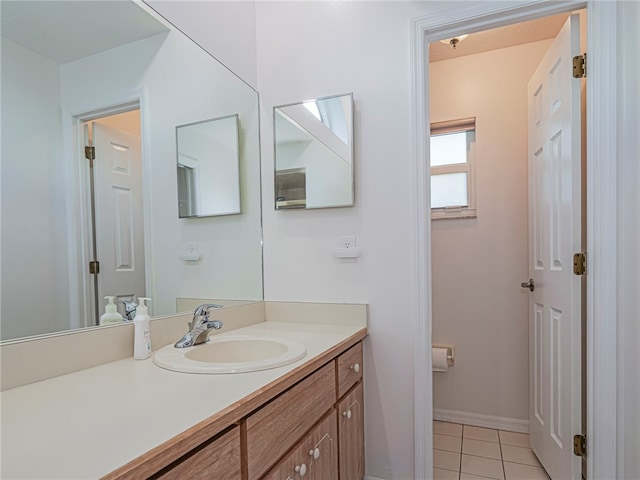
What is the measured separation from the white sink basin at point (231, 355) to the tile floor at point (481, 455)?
3.84 ft

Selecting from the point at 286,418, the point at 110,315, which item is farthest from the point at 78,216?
the point at 286,418

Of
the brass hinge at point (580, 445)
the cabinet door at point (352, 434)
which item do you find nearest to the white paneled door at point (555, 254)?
the brass hinge at point (580, 445)

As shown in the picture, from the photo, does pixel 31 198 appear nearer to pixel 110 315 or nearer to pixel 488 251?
pixel 110 315

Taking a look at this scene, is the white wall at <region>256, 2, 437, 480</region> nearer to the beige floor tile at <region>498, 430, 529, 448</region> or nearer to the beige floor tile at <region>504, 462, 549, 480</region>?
the beige floor tile at <region>504, 462, 549, 480</region>

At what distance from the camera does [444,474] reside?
6.00 feet

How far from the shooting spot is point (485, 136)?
2.33 meters

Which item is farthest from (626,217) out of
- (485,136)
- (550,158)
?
(485,136)

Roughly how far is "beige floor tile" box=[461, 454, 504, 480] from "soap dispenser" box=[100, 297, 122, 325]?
69.8 inches

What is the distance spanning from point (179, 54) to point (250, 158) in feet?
1.80

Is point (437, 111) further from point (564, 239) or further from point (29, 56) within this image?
point (29, 56)

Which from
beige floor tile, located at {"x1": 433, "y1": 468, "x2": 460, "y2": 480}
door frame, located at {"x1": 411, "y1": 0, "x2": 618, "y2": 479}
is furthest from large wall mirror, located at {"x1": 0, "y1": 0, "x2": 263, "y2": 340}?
beige floor tile, located at {"x1": 433, "y1": 468, "x2": 460, "y2": 480}

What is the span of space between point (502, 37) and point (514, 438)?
235 centimetres

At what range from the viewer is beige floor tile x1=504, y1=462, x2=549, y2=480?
1.79 meters

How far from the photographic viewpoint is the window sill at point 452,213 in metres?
2.38
